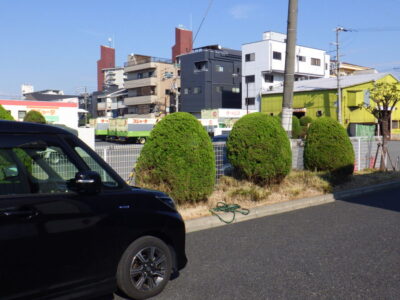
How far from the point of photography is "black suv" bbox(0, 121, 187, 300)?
3088 millimetres

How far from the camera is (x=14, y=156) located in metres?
3.38

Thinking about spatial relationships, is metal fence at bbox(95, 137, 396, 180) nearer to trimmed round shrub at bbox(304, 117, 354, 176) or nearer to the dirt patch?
the dirt patch

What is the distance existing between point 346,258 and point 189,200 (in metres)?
3.39

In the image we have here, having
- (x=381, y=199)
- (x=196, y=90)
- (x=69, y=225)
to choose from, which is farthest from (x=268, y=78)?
(x=69, y=225)

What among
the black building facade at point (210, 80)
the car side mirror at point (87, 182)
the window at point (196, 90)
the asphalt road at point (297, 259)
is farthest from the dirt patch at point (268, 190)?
the window at point (196, 90)

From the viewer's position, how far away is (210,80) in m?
58.5

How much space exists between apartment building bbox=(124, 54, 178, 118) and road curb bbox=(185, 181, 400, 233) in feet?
180

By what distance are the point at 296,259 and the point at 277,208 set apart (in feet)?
Result: 10.4

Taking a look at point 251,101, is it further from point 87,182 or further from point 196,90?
point 87,182

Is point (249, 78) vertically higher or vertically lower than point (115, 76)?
lower

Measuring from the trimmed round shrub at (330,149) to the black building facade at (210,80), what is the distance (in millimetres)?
47159

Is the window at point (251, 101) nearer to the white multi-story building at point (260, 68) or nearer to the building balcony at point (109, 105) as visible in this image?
the white multi-story building at point (260, 68)

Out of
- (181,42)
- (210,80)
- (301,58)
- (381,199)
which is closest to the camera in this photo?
(381,199)

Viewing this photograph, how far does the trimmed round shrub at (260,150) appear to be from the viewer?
9297 mm
